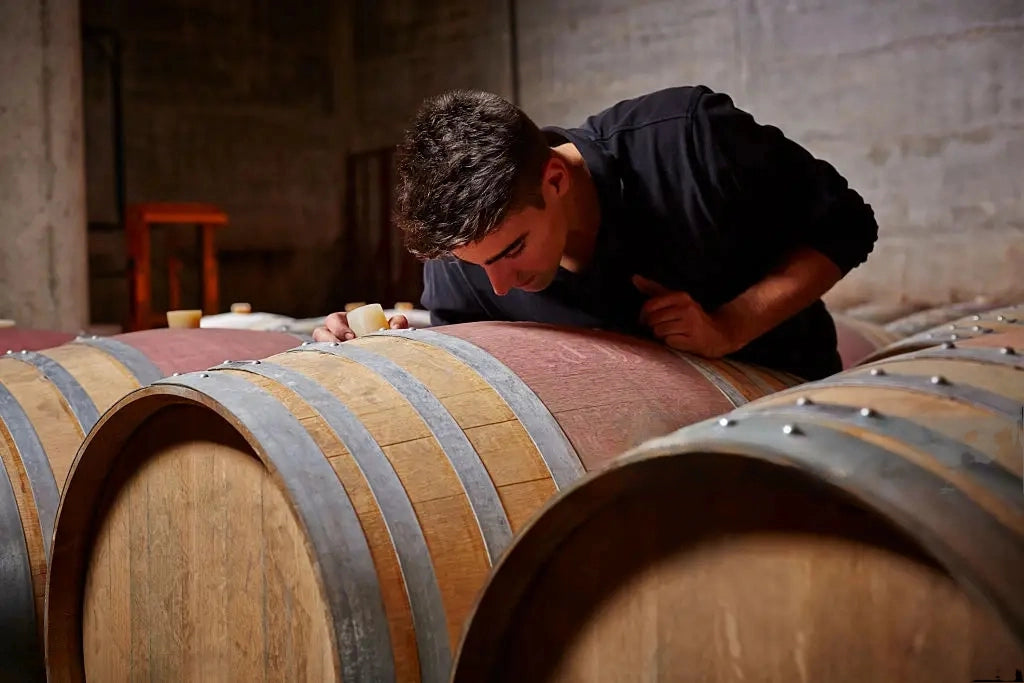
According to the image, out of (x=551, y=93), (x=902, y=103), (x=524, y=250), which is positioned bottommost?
(x=524, y=250)

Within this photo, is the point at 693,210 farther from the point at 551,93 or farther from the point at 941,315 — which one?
the point at 551,93

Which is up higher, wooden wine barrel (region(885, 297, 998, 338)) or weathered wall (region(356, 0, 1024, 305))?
weathered wall (region(356, 0, 1024, 305))

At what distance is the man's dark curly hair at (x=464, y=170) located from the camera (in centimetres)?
180

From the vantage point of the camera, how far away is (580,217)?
2.06 metres

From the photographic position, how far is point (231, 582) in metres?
1.67

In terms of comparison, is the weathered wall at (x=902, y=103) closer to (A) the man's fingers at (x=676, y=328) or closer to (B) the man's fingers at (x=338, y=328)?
(A) the man's fingers at (x=676, y=328)

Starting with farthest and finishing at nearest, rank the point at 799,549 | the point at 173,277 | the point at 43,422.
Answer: the point at 173,277, the point at 43,422, the point at 799,549

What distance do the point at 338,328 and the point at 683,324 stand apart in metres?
0.72

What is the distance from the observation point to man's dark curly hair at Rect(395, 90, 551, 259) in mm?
1797

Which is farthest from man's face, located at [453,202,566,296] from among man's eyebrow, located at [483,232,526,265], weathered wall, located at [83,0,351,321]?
weathered wall, located at [83,0,351,321]

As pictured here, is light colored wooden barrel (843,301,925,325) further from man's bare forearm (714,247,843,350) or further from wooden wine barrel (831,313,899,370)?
man's bare forearm (714,247,843,350)

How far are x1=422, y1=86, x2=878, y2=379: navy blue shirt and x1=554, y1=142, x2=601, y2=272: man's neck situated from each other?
0.6 inches

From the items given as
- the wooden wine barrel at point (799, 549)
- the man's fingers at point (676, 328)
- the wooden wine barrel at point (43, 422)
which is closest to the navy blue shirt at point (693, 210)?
the man's fingers at point (676, 328)

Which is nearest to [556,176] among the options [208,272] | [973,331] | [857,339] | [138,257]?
[973,331]
